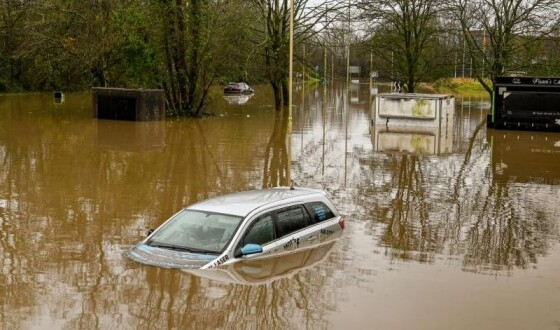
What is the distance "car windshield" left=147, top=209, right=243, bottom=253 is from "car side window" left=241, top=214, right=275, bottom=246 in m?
0.26

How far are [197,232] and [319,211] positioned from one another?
2.43 m

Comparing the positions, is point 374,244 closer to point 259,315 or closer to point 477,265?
point 477,265

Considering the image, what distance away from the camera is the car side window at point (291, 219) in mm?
10969

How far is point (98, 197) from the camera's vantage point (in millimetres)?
16188

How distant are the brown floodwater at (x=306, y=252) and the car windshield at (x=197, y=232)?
0.46 meters

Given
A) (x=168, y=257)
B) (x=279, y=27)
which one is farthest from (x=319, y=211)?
(x=279, y=27)

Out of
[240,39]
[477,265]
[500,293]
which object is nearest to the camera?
[500,293]

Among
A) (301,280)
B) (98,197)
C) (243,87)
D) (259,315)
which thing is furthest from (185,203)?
(243,87)

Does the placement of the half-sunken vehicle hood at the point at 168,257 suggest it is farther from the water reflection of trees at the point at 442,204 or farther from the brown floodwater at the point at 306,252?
the water reflection of trees at the point at 442,204

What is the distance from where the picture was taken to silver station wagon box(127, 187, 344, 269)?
1006 centimetres

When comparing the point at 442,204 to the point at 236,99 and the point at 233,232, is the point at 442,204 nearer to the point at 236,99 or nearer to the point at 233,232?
the point at 233,232

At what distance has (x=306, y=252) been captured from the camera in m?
11.4

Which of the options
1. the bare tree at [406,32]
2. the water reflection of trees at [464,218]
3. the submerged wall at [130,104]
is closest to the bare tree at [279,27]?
the bare tree at [406,32]

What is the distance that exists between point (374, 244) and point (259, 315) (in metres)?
4.20
